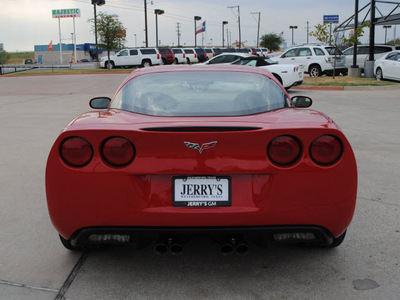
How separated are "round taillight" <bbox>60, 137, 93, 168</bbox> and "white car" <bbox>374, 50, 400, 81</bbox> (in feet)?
63.1

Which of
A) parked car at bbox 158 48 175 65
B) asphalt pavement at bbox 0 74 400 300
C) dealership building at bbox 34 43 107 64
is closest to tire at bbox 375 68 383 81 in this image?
asphalt pavement at bbox 0 74 400 300

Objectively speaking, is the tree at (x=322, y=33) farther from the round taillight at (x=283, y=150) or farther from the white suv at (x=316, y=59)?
the round taillight at (x=283, y=150)

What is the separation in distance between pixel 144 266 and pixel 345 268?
4.64ft

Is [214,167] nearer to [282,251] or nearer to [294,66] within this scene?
[282,251]

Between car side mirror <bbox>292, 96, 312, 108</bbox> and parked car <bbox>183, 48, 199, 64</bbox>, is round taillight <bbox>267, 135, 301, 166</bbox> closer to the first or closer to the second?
car side mirror <bbox>292, 96, 312, 108</bbox>

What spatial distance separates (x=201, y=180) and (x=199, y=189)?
0.18ft

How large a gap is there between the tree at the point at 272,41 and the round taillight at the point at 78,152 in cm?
8521

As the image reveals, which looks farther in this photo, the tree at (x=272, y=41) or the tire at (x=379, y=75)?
the tree at (x=272, y=41)

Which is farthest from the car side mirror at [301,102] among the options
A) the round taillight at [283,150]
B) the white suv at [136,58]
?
the white suv at [136,58]

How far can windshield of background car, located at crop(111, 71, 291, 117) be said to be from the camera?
3.28 m

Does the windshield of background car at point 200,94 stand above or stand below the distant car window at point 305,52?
below

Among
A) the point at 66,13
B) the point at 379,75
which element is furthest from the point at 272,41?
the point at 379,75

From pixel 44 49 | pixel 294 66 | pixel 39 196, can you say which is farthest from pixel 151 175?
pixel 44 49

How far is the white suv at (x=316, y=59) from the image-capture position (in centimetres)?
2277
